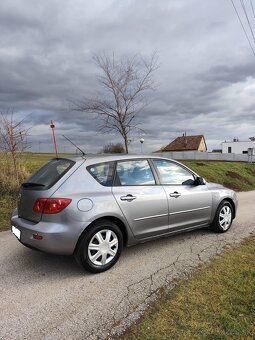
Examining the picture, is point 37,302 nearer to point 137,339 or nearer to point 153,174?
point 137,339

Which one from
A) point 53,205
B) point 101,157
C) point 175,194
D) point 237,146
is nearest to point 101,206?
point 53,205

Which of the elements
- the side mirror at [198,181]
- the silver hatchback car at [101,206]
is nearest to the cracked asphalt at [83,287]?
the silver hatchback car at [101,206]

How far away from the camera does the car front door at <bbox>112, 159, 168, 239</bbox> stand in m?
4.55

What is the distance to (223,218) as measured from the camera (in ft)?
20.3

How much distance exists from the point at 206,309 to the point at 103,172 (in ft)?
7.40

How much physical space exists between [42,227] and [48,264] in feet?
2.75

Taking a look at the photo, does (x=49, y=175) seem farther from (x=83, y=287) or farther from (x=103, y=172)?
(x=83, y=287)

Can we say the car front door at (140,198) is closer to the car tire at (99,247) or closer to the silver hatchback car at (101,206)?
the silver hatchback car at (101,206)

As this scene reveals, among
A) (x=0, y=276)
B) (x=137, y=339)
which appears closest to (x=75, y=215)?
(x=0, y=276)

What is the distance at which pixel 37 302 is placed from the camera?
11.4ft

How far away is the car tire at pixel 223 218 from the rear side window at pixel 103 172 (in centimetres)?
258

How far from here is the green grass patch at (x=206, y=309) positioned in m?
2.82

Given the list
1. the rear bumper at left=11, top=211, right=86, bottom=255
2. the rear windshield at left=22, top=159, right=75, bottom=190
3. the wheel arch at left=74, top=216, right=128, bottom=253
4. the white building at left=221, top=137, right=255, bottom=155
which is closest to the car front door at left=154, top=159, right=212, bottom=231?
the wheel arch at left=74, top=216, right=128, bottom=253

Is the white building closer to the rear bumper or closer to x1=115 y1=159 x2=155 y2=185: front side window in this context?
x1=115 y1=159 x2=155 y2=185: front side window
